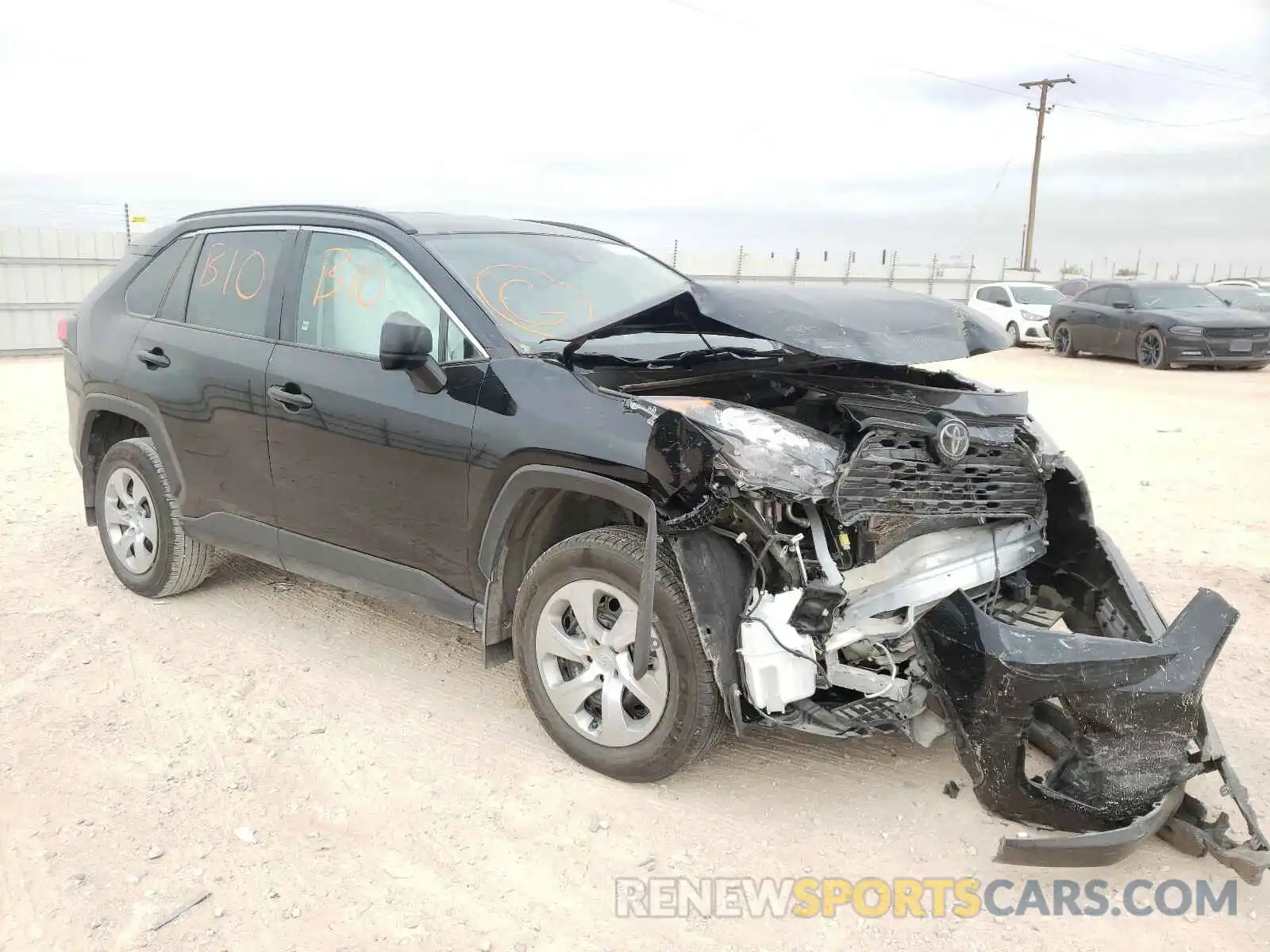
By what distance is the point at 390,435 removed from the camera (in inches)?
142

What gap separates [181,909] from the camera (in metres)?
Result: 2.70

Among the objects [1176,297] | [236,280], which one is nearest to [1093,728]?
[236,280]

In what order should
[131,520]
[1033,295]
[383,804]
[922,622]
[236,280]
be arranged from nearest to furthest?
1. [922,622]
2. [383,804]
3. [236,280]
4. [131,520]
5. [1033,295]

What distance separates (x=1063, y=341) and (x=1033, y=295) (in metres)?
3.69

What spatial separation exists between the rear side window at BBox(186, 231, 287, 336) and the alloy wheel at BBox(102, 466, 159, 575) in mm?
971

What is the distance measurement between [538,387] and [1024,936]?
2.19 meters

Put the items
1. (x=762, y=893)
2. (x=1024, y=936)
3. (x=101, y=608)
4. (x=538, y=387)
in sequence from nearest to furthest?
(x=1024, y=936)
(x=762, y=893)
(x=538, y=387)
(x=101, y=608)

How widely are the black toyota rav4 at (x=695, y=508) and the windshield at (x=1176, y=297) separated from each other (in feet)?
48.8

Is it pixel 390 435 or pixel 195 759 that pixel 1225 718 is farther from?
pixel 195 759

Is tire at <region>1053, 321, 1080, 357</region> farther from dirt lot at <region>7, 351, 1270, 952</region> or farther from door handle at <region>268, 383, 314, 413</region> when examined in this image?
door handle at <region>268, 383, 314, 413</region>

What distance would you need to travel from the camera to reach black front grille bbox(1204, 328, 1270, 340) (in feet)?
49.6

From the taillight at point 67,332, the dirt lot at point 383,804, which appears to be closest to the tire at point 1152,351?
the dirt lot at point 383,804

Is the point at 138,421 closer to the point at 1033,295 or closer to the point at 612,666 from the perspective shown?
the point at 612,666

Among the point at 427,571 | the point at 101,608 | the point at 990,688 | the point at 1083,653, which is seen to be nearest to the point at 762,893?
the point at 990,688
